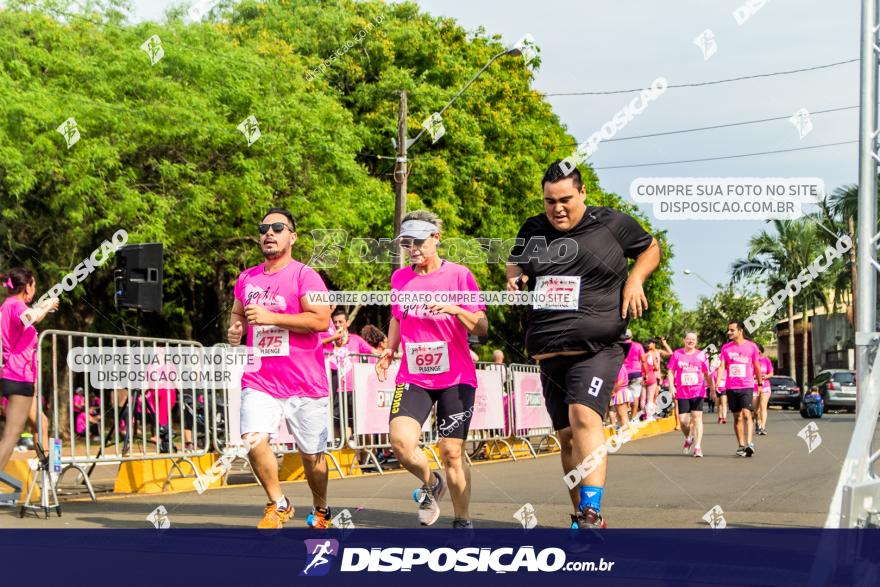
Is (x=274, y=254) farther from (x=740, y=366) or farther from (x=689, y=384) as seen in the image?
(x=689, y=384)

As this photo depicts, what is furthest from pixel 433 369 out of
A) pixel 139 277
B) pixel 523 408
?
pixel 523 408

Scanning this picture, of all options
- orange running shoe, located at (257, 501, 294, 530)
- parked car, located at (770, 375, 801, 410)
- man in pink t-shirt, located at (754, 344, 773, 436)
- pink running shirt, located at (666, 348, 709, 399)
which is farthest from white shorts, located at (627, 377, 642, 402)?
parked car, located at (770, 375, 801, 410)

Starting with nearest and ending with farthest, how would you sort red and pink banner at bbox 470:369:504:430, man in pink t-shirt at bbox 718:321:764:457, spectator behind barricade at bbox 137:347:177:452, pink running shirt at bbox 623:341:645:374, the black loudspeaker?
1. spectator behind barricade at bbox 137:347:177:452
2. the black loudspeaker
3. red and pink banner at bbox 470:369:504:430
4. man in pink t-shirt at bbox 718:321:764:457
5. pink running shirt at bbox 623:341:645:374

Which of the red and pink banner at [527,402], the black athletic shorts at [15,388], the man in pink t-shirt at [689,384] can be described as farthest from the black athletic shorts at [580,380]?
the man in pink t-shirt at [689,384]

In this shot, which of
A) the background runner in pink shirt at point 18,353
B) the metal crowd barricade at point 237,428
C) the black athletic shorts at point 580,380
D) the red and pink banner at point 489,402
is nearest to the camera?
the black athletic shorts at point 580,380

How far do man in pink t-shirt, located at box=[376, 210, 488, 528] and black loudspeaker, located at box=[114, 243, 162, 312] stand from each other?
541 cm

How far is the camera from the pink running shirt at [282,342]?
303 inches

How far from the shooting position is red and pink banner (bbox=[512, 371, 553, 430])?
59.4 feet

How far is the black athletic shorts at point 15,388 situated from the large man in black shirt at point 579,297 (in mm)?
4841

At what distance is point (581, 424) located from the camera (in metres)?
6.57

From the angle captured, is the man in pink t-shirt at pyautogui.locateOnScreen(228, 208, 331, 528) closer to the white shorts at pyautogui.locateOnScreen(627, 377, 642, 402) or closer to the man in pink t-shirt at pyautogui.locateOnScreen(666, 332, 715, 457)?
the man in pink t-shirt at pyautogui.locateOnScreen(666, 332, 715, 457)

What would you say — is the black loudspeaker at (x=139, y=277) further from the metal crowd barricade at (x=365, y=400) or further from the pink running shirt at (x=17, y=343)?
the metal crowd barricade at (x=365, y=400)

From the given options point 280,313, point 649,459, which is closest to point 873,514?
point 280,313

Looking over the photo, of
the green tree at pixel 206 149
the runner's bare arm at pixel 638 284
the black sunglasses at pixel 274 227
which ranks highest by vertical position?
the green tree at pixel 206 149
